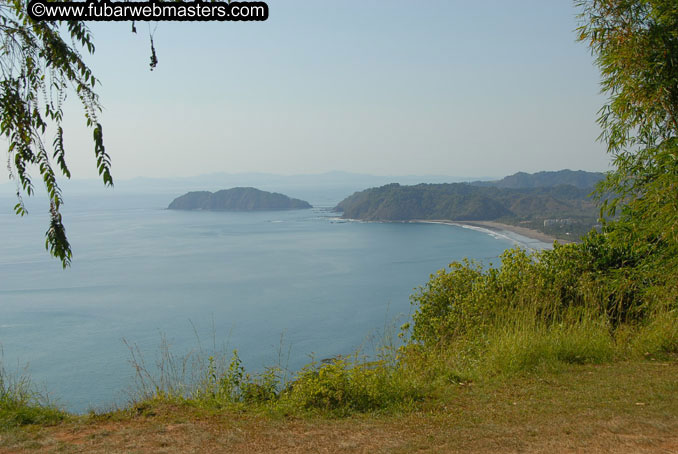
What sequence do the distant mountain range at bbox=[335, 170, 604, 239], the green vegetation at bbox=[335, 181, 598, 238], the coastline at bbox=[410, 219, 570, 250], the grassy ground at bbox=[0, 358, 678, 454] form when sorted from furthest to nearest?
the green vegetation at bbox=[335, 181, 598, 238], the distant mountain range at bbox=[335, 170, 604, 239], the coastline at bbox=[410, 219, 570, 250], the grassy ground at bbox=[0, 358, 678, 454]

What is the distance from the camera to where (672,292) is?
5.77 meters

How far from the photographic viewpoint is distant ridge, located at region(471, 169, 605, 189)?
10641 cm

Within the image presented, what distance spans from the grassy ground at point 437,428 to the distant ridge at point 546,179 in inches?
4182

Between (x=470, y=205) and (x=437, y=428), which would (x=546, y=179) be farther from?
(x=437, y=428)

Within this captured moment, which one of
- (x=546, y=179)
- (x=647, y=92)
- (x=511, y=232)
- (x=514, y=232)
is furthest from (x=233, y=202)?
(x=647, y=92)

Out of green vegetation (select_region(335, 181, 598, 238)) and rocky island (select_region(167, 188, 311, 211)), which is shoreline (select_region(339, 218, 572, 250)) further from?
rocky island (select_region(167, 188, 311, 211))

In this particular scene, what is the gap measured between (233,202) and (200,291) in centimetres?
6300

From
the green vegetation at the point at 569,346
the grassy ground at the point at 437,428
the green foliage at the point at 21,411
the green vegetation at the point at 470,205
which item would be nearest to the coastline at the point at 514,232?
the green vegetation at the point at 470,205

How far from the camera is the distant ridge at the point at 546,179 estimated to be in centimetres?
10641

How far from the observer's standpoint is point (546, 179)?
11656 cm

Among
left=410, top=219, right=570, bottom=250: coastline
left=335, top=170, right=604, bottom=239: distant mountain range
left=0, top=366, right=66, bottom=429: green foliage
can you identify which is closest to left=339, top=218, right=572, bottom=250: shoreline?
left=410, top=219, right=570, bottom=250: coastline

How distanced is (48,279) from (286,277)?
673 inches

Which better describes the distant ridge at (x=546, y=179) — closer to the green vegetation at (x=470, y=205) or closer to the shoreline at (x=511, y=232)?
the green vegetation at (x=470, y=205)

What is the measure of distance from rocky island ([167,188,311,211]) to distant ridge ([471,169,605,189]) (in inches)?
1651
